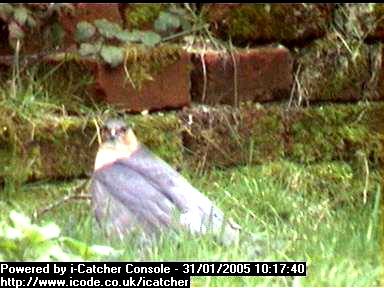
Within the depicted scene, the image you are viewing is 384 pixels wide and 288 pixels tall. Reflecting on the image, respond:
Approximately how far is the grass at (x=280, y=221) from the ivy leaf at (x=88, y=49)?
31 cm

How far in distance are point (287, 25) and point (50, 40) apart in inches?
23.0

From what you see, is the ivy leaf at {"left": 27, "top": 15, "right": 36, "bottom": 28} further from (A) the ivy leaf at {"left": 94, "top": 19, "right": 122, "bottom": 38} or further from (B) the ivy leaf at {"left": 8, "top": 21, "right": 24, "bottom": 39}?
(A) the ivy leaf at {"left": 94, "top": 19, "right": 122, "bottom": 38}

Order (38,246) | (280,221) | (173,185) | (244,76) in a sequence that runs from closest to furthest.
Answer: (38,246)
(173,185)
(280,221)
(244,76)

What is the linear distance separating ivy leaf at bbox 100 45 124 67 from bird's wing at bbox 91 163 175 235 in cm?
25

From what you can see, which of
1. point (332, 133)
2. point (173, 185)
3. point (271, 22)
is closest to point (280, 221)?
point (173, 185)

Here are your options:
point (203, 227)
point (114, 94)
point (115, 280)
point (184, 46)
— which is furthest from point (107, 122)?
point (115, 280)

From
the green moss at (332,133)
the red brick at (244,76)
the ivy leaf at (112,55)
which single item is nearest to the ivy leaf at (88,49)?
the ivy leaf at (112,55)

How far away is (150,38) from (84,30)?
160 millimetres

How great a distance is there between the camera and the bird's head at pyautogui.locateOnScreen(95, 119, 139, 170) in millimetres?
2740

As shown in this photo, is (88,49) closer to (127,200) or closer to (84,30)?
(84,30)

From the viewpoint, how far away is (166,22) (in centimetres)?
286

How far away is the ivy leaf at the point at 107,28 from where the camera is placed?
2811mm

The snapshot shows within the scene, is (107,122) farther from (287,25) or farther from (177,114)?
(287,25)

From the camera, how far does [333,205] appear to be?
293 centimetres
